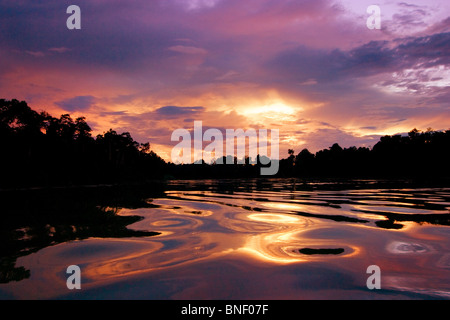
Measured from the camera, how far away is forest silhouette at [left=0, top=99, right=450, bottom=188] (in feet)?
128

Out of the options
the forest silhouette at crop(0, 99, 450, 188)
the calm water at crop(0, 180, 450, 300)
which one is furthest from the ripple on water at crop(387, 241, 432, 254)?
the forest silhouette at crop(0, 99, 450, 188)

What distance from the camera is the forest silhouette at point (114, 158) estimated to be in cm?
3898

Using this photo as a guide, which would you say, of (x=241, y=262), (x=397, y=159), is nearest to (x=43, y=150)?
(x=241, y=262)

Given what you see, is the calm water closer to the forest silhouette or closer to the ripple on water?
the ripple on water

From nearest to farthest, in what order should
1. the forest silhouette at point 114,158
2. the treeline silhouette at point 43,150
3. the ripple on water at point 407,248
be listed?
the ripple on water at point 407,248 < the treeline silhouette at point 43,150 < the forest silhouette at point 114,158

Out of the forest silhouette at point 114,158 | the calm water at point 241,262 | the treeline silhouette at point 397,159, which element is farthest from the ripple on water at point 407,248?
the treeline silhouette at point 397,159

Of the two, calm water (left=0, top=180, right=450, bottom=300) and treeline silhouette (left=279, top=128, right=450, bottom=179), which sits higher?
treeline silhouette (left=279, top=128, right=450, bottom=179)

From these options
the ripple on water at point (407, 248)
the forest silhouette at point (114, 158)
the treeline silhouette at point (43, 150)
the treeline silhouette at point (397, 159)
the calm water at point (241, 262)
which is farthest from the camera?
the treeline silhouette at point (397, 159)

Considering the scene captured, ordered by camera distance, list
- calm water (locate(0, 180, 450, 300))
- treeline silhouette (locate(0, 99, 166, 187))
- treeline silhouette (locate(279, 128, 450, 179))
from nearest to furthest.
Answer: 1. calm water (locate(0, 180, 450, 300))
2. treeline silhouette (locate(0, 99, 166, 187))
3. treeline silhouette (locate(279, 128, 450, 179))

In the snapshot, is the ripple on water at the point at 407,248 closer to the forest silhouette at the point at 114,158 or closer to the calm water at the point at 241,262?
the calm water at the point at 241,262

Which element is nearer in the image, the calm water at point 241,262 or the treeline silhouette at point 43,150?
the calm water at point 241,262
